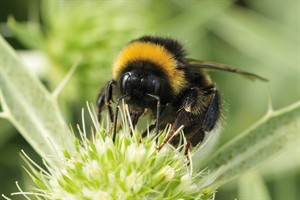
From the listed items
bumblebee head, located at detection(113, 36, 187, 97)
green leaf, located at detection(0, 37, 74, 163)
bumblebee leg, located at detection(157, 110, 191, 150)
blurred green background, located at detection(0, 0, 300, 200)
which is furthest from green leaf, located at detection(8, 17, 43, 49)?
bumblebee leg, located at detection(157, 110, 191, 150)

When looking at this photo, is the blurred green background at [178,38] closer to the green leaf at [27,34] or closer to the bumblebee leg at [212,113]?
the green leaf at [27,34]

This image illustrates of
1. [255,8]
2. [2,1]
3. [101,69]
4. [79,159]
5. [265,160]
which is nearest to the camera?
[79,159]

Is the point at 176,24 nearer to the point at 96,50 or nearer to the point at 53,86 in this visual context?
the point at 96,50

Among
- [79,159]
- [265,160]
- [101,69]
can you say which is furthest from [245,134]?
[101,69]

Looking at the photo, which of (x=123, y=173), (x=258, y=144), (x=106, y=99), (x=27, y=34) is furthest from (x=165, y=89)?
(x=27, y=34)

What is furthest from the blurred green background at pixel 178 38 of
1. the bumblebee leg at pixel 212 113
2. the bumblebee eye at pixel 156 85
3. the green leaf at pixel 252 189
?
the bumblebee eye at pixel 156 85

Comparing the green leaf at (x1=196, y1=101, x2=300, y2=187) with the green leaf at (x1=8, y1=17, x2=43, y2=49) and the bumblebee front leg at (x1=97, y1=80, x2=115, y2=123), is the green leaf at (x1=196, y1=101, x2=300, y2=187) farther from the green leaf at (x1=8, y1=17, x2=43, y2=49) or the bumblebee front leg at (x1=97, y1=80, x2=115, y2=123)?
the green leaf at (x1=8, y1=17, x2=43, y2=49)

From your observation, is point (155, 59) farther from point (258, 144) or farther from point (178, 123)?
point (258, 144)

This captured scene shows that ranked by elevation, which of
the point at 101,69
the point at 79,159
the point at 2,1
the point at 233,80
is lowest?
the point at 79,159

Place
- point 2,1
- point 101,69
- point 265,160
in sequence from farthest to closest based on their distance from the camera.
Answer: point 2,1, point 101,69, point 265,160
